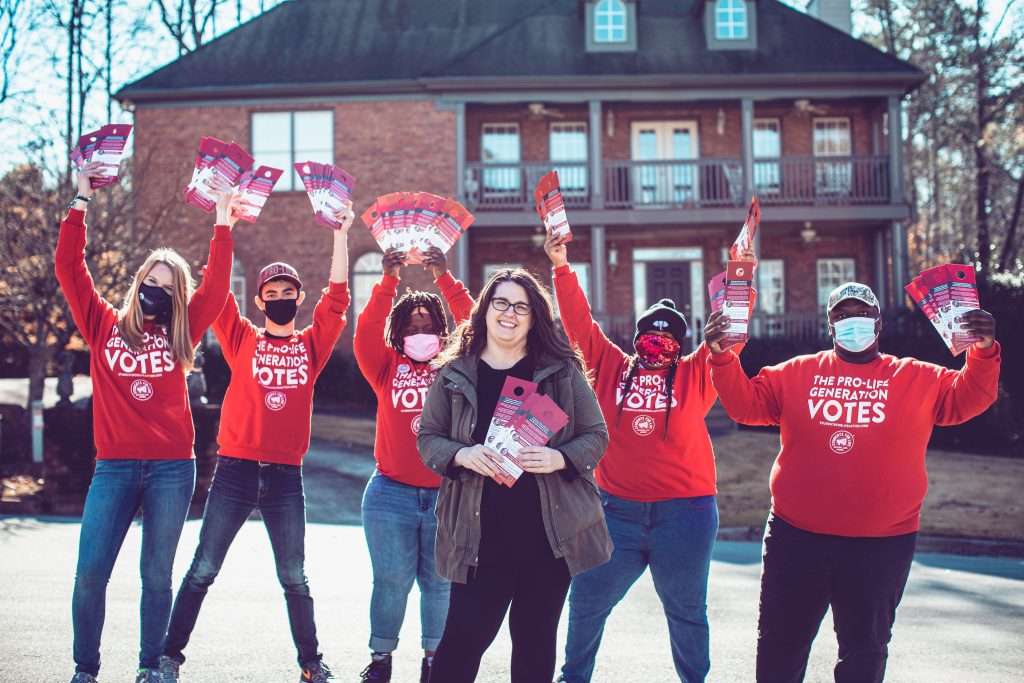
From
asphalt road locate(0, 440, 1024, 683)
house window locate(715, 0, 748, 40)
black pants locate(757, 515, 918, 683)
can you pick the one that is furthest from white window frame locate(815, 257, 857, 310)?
black pants locate(757, 515, 918, 683)

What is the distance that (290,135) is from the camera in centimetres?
2134

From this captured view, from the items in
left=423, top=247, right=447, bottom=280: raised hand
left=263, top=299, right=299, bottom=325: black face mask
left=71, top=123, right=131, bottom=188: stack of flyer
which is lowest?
left=263, top=299, right=299, bottom=325: black face mask

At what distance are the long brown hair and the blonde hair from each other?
1.44m

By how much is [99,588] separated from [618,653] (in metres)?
2.75

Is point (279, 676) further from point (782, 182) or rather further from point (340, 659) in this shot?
point (782, 182)

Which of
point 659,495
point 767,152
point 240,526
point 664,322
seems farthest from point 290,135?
point 659,495

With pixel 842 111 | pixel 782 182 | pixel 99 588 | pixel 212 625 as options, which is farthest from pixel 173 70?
pixel 99 588

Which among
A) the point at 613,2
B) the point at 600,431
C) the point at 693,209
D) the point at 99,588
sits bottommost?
the point at 99,588

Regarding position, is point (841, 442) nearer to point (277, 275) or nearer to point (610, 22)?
point (277, 275)

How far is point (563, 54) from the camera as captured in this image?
21.6 metres

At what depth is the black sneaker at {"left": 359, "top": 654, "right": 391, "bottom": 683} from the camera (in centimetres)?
436

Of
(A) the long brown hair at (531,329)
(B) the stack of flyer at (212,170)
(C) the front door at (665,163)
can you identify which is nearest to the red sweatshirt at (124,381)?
(B) the stack of flyer at (212,170)

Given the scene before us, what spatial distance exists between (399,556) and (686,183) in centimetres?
1758

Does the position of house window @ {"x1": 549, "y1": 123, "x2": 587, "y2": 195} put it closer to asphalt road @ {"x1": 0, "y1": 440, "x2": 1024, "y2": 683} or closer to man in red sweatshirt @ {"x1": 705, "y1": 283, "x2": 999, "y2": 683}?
asphalt road @ {"x1": 0, "y1": 440, "x2": 1024, "y2": 683}
